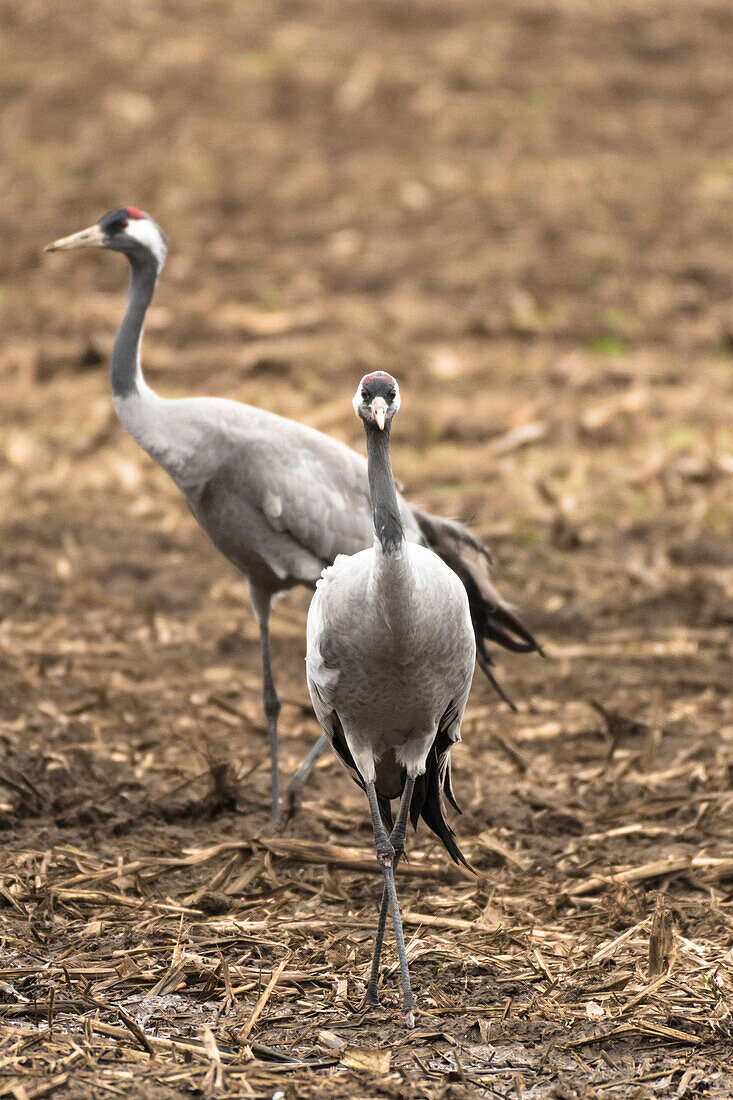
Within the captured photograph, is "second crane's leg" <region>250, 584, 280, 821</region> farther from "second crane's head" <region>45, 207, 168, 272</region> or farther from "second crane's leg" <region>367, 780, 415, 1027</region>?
"second crane's head" <region>45, 207, 168, 272</region>

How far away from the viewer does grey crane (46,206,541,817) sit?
539cm

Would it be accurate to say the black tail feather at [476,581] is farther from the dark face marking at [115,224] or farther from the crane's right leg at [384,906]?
the dark face marking at [115,224]

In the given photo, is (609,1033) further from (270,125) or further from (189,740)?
(270,125)

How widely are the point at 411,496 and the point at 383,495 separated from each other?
4390mm

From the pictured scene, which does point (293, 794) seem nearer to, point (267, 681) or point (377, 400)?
point (267, 681)

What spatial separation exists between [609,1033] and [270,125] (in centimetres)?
1040

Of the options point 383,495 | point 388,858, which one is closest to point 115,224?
point 383,495

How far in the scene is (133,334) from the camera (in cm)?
553

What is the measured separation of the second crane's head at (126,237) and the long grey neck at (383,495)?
2.23 m

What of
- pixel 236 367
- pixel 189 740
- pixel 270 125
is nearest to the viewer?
pixel 189 740

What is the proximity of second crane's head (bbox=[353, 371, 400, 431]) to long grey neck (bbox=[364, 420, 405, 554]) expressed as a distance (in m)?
0.03

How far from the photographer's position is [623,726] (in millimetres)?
5836

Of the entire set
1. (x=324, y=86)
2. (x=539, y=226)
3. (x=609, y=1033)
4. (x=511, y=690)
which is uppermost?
(x=324, y=86)

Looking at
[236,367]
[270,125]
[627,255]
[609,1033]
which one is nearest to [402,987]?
[609,1033]
